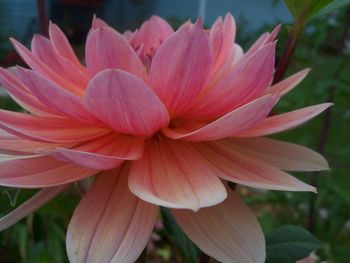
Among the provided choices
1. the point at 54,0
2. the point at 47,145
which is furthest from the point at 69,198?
the point at 54,0

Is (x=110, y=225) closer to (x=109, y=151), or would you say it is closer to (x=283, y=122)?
(x=109, y=151)

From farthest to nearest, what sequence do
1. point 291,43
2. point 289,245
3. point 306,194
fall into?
1. point 306,194
2. point 289,245
3. point 291,43

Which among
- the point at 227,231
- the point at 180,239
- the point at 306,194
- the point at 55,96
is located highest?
the point at 55,96

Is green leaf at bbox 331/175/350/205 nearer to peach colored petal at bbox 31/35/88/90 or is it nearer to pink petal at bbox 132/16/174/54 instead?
pink petal at bbox 132/16/174/54

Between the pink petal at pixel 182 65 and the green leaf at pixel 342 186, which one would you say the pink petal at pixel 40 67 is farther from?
the green leaf at pixel 342 186

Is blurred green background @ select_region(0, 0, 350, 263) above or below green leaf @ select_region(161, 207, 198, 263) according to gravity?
below

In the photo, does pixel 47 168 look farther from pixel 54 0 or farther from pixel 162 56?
pixel 54 0

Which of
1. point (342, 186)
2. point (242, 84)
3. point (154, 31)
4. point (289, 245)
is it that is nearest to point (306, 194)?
point (342, 186)

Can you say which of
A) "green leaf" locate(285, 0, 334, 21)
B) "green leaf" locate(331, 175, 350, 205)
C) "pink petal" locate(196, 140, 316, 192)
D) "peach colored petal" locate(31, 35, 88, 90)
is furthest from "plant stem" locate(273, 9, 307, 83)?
"green leaf" locate(331, 175, 350, 205)
